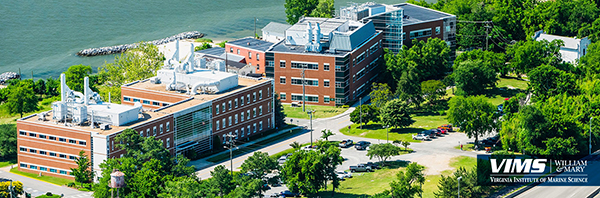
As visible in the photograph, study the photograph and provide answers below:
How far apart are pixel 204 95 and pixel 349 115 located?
120ft

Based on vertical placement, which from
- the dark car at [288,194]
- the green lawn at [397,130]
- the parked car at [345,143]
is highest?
the green lawn at [397,130]

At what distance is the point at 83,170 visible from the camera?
149000 millimetres

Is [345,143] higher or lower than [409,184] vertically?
lower

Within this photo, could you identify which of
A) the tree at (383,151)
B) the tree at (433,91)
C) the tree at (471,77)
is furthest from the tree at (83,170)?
the tree at (471,77)

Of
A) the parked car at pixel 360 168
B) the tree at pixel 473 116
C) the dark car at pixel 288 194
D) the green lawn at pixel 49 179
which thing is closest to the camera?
the dark car at pixel 288 194

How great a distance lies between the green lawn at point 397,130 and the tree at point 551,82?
19975 millimetres

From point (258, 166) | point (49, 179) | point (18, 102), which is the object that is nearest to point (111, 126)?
point (49, 179)

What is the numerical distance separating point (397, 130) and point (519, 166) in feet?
122

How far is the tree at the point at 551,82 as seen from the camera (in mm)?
185500

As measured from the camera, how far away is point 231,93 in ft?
568

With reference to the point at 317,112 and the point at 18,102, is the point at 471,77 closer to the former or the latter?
the point at 317,112

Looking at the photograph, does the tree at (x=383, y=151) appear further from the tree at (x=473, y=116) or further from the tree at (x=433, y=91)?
the tree at (x=433, y=91)

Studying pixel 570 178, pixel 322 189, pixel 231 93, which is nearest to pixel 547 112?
pixel 570 178

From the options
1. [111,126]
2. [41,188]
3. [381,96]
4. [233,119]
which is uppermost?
[111,126]
